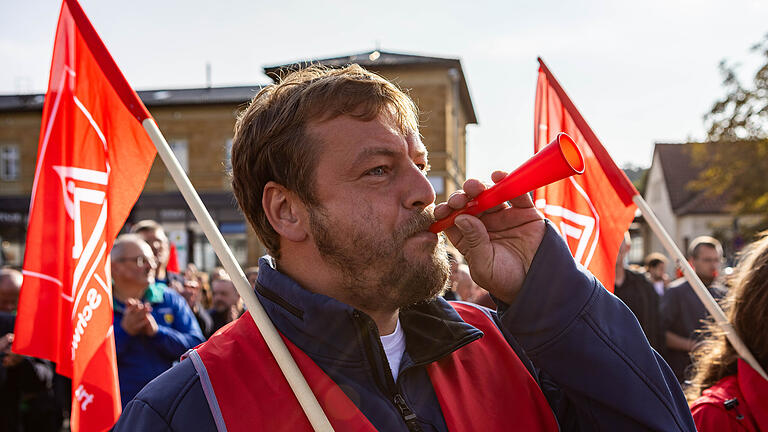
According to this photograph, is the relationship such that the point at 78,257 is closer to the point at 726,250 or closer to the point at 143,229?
the point at 143,229

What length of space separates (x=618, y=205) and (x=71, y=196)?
223 centimetres

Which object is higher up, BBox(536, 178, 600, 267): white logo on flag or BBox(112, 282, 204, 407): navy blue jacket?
BBox(536, 178, 600, 267): white logo on flag

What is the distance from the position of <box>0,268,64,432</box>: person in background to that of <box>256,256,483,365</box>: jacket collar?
3.68 meters

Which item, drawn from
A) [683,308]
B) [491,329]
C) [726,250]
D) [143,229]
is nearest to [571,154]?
[491,329]

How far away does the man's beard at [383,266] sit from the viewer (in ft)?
5.71

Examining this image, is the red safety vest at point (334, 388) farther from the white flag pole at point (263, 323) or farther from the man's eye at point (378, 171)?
the man's eye at point (378, 171)

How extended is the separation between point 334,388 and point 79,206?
Answer: 4.69ft

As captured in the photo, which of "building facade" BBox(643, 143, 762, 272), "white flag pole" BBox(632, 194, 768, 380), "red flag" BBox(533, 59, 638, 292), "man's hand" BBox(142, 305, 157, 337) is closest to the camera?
"white flag pole" BBox(632, 194, 768, 380)

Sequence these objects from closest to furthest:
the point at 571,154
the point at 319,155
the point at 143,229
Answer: the point at 571,154 → the point at 319,155 → the point at 143,229

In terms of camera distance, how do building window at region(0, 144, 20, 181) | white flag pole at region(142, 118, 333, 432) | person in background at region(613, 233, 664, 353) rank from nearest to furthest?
white flag pole at region(142, 118, 333, 432)
person in background at region(613, 233, 664, 353)
building window at region(0, 144, 20, 181)

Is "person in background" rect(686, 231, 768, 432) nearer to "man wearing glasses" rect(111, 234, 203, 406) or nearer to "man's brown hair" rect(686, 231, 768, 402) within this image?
"man's brown hair" rect(686, 231, 768, 402)

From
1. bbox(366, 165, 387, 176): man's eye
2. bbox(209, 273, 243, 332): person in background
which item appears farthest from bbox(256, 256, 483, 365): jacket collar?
bbox(209, 273, 243, 332): person in background

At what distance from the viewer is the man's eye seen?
5.95ft

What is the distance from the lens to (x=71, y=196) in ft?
8.30
